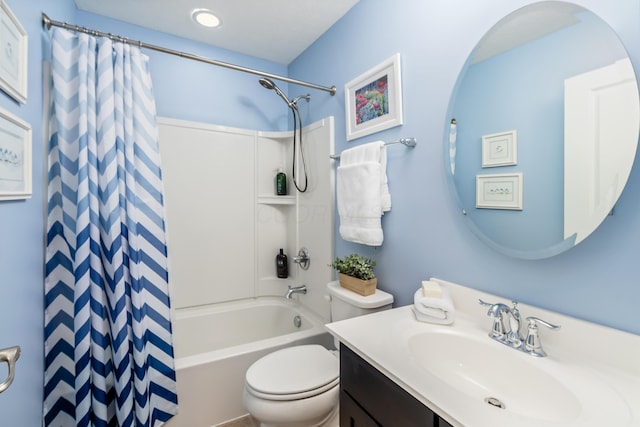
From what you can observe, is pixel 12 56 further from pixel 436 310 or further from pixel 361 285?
pixel 436 310

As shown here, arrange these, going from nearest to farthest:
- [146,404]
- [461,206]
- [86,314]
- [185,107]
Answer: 1. [461,206]
2. [86,314]
3. [146,404]
4. [185,107]

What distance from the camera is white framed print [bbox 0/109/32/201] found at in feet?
2.77

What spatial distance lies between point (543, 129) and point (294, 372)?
1.35 meters

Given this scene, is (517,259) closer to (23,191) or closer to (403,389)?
(403,389)

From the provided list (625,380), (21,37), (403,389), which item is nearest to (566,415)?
(625,380)

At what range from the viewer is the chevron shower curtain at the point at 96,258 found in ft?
4.28

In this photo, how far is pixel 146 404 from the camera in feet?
4.59

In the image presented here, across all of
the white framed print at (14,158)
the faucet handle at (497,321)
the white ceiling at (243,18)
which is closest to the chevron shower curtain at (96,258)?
the white framed print at (14,158)

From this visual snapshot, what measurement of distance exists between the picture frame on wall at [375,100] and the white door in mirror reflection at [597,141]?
677 mm

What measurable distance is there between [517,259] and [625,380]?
0.37m

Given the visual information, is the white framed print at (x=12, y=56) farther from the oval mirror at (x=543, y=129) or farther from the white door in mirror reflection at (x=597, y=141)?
the white door in mirror reflection at (x=597, y=141)

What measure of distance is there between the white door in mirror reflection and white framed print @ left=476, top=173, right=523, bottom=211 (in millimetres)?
129

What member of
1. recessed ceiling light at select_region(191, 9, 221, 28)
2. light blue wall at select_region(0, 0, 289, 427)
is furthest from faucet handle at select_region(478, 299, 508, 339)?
recessed ceiling light at select_region(191, 9, 221, 28)

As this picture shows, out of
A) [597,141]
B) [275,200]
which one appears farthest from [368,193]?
[275,200]
